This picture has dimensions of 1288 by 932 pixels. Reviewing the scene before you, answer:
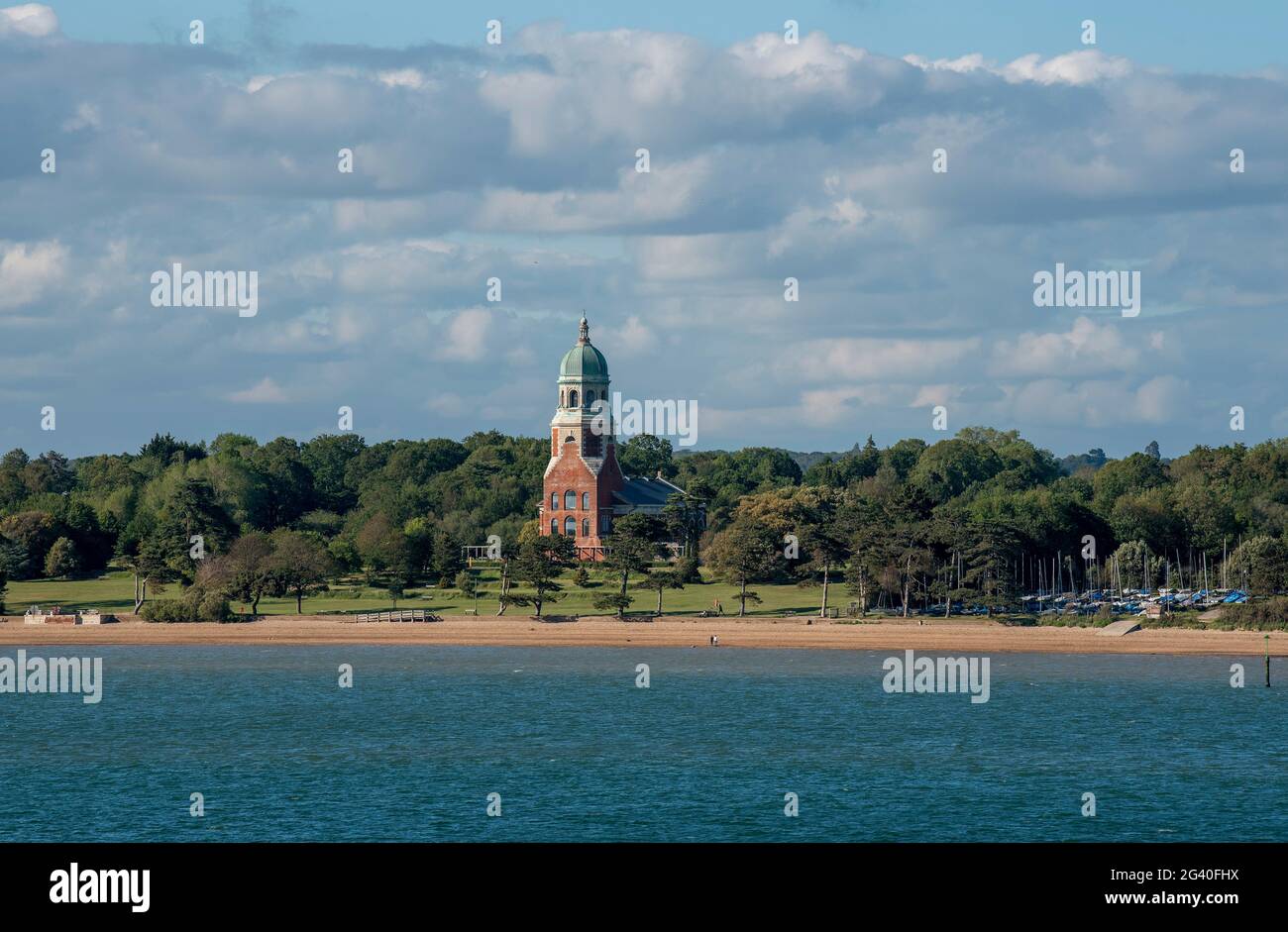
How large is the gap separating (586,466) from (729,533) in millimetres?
29506

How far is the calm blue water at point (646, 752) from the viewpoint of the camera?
49.2m

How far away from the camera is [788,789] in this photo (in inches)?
2154

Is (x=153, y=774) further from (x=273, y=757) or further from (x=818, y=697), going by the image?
(x=818, y=697)

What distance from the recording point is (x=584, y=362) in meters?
150

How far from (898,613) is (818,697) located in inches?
1122

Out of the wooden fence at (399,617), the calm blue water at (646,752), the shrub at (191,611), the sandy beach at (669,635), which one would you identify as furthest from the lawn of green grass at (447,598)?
the calm blue water at (646,752)

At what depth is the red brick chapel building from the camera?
144500 mm

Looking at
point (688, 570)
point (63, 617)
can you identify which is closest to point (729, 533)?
point (688, 570)

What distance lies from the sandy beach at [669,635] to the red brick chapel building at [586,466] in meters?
39.4

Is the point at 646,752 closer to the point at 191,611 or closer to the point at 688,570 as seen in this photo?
the point at 191,611
